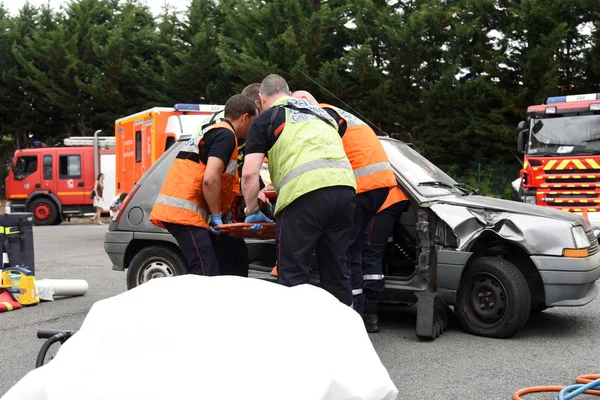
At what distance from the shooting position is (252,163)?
4746mm

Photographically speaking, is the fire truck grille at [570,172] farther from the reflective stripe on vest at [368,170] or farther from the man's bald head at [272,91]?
the man's bald head at [272,91]

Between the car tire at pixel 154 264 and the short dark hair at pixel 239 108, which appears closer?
the short dark hair at pixel 239 108

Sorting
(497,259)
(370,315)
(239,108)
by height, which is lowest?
(370,315)

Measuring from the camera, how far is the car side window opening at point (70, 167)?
23.0 m

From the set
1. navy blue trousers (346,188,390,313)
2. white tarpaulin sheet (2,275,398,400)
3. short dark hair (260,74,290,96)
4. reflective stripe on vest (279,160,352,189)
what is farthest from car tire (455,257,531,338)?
white tarpaulin sheet (2,275,398,400)

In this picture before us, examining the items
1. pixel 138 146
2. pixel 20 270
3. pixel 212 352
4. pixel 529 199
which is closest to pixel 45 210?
pixel 138 146

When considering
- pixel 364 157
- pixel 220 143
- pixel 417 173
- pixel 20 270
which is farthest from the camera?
pixel 20 270

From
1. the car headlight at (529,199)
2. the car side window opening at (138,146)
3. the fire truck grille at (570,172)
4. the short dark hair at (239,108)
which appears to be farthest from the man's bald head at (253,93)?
the car side window opening at (138,146)

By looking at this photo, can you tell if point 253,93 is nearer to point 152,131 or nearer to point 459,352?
point 459,352

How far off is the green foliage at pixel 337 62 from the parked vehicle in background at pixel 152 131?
5224 mm

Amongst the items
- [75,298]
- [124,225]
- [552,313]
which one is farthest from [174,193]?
[552,313]

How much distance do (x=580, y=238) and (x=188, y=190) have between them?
3.03m

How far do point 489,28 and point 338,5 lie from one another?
21.4 ft

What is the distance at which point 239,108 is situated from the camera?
17.8 feet
